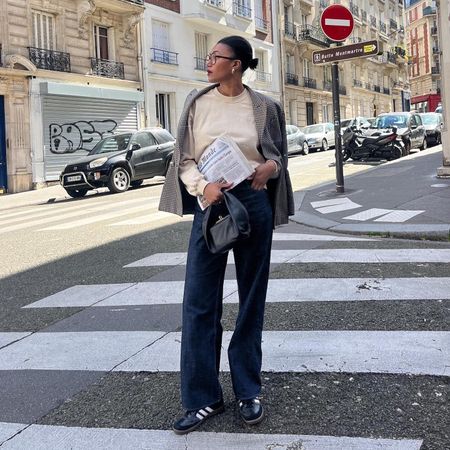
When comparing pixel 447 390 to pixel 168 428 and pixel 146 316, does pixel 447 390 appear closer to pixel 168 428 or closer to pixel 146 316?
pixel 168 428

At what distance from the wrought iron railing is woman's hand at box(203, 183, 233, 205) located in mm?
35386

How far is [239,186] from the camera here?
270 centimetres

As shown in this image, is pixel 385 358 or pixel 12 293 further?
pixel 12 293

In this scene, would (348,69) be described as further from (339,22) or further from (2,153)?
(339,22)

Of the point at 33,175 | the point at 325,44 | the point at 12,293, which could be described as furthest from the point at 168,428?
the point at 325,44

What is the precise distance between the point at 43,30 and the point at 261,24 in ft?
60.3

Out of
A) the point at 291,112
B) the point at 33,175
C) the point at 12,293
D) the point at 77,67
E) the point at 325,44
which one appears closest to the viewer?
the point at 12,293

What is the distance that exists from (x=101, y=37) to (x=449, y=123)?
16.9m

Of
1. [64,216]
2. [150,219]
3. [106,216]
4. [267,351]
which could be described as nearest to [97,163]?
[64,216]

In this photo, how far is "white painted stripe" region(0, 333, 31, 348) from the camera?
4.18 m

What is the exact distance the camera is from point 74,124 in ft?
74.3

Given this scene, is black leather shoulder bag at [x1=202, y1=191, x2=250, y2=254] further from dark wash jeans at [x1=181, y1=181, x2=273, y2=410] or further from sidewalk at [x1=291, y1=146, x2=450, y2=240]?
sidewalk at [x1=291, y1=146, x2=450, y2=240]

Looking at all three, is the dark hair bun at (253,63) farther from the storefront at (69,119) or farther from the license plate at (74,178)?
the storefront at (69,119)

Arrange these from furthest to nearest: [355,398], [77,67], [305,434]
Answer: [77,67]
[355,398]
[305,434]
